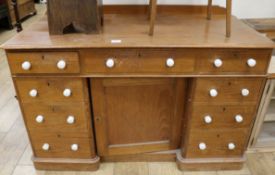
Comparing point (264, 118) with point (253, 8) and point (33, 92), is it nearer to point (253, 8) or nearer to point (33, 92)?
point (253, 8)

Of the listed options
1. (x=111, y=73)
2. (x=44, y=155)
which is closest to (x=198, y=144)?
(x=111, y=73)

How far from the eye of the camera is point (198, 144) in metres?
1.35

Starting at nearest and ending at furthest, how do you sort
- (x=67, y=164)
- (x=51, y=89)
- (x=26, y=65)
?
(x=26, y=65), (x=51, y=89), (x=67, y=164)

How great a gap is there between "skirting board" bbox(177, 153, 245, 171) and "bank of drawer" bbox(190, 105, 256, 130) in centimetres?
24

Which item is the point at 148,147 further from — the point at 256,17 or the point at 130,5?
the point at 256,17

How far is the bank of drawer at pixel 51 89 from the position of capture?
3.68ft

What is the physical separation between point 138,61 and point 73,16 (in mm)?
382

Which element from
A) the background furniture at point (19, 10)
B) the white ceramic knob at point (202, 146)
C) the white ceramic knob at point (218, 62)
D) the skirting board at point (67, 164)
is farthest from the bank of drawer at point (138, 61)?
the background furniture at point (19, 10)

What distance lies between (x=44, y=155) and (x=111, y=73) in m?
0.69

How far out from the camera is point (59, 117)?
4.09 feet

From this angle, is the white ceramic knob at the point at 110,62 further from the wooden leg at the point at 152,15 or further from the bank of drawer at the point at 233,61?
the bank of drawer at the point at 233,61

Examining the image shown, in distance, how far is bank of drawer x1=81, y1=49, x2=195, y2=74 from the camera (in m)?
1.06

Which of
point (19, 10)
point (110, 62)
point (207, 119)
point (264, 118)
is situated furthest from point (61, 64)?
point (19, 10)

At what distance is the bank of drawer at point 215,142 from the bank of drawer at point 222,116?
4cm
